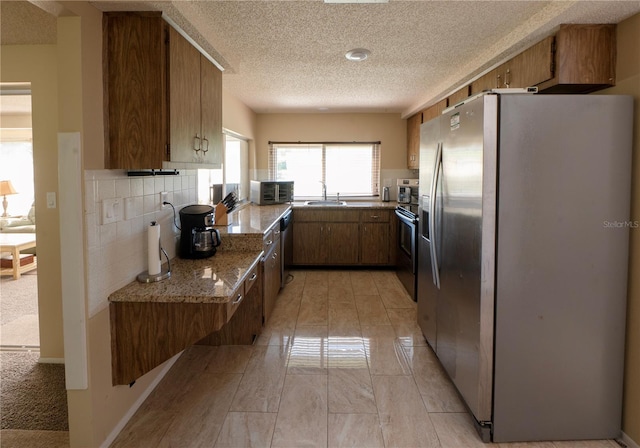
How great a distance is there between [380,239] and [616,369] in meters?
3.47

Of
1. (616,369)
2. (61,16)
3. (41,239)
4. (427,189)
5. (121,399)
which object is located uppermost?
(61,16)

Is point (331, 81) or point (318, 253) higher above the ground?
point (331, 81)

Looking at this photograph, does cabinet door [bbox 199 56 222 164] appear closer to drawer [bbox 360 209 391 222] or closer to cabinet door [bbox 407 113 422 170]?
drawer [bbox 360 209 391 222]

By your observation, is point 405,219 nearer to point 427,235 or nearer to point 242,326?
point 427,235

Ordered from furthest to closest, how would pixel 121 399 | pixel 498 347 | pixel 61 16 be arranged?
1. pixel 121 399
2. pixel 498 347
3. pixel 61 16

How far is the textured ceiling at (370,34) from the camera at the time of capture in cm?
212

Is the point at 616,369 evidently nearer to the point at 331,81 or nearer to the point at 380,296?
the point at 380,296

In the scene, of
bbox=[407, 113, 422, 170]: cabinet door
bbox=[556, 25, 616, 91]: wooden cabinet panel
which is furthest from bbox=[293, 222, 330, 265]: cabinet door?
bbox=[556, 25, 616, 91]: wooden cabinet panel

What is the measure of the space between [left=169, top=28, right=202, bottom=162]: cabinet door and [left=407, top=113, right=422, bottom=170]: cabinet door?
3583 millimetres

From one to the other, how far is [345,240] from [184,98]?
3509 millimetres

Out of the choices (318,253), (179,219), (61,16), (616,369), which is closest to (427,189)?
(616,369)

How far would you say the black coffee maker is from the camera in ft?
8.90

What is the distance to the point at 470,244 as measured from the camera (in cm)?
206

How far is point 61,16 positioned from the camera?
5.63ft
